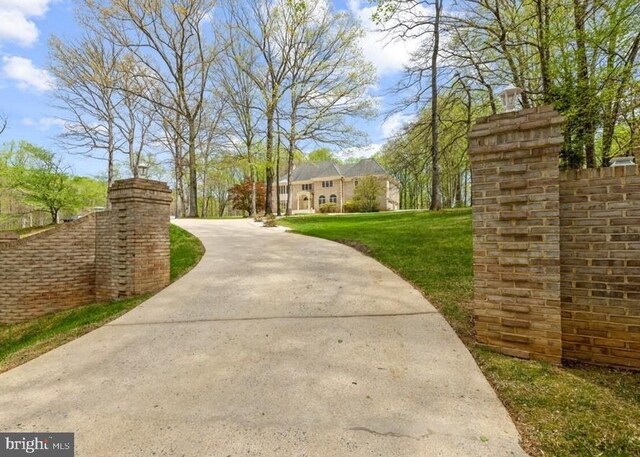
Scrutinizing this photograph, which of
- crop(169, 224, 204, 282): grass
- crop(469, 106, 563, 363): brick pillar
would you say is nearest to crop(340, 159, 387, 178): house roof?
crop(169, 224, 204, 282): grass

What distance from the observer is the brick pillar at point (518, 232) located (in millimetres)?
2863

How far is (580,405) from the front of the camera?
219cm

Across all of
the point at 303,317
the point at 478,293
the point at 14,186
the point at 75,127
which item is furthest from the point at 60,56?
the point at 478,293

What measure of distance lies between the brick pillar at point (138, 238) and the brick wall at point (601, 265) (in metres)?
6.00

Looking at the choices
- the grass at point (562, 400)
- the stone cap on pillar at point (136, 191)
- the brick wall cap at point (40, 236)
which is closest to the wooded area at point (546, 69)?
the grass at point (562, 400)

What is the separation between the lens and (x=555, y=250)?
112 inches

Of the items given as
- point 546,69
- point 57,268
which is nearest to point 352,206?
point 546,69

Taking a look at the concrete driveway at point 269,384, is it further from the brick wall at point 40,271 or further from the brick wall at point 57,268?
the brick wall at point 40,271

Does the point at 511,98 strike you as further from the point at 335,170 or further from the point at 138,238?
the point at 335,170

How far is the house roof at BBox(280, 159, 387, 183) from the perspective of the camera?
32812 mm

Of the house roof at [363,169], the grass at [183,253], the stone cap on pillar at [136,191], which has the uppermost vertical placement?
the house roof at [363,169]

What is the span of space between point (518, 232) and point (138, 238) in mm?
5724

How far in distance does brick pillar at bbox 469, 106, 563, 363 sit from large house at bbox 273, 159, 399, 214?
87.6 feet

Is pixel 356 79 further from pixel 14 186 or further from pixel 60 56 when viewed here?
pixel 14 186
